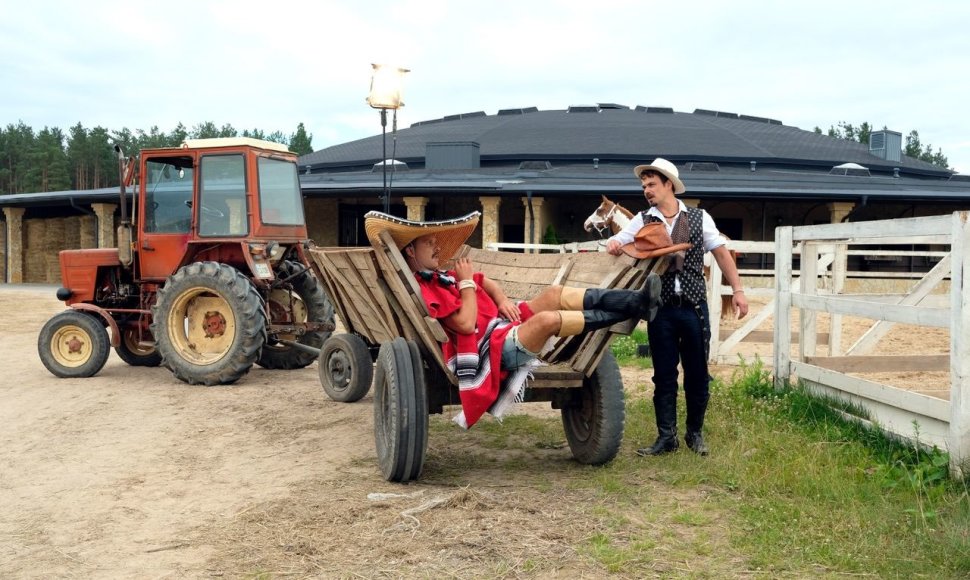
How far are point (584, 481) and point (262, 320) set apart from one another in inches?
183

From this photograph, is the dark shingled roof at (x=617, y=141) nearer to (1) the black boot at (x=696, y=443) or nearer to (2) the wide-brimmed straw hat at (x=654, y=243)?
(1) the black boot at (x=696, y=443)

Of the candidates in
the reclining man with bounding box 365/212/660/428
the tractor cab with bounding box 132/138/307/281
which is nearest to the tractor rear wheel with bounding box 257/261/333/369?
Result: the tractor cab with bounding box 132/138/307/281

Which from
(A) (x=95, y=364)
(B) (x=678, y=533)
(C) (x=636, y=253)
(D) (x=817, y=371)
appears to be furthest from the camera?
(A) (x=95, y=364)

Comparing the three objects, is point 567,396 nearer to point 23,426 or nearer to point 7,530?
point 7,530

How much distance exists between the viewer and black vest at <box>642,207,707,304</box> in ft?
16.9

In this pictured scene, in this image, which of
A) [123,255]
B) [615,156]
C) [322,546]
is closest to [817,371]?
[322,546]

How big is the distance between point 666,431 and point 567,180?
19175mm

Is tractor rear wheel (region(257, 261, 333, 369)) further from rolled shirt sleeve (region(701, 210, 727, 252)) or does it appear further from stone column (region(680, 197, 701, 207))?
stone column (region(680, 197, 701, 207))

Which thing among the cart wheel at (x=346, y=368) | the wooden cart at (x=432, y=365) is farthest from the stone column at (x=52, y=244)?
the wooden cart at (x=432, y=365)

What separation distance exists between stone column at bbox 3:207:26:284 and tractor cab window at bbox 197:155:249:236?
23251mm

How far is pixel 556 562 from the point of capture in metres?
3.53

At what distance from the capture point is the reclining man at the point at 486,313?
A: 4.50m

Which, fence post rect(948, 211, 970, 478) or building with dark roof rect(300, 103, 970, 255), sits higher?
building with dark roof rect(300, 103, 970, 255)

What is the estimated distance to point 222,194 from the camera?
9.11 metres
